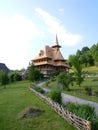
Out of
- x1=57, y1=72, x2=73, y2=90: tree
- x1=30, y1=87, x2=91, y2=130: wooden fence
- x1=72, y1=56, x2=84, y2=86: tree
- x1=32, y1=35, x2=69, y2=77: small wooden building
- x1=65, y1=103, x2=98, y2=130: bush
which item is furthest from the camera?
x1=32, y1=35, x2=69, y2=77: small wooden building

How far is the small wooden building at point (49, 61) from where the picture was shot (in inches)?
3479

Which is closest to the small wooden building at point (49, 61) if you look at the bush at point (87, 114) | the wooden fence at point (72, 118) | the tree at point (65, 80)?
the tree at point (65, 80)

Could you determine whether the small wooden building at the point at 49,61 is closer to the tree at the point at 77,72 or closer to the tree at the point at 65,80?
the tree at the point at 77,72

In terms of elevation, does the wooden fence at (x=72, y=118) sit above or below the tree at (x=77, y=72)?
below

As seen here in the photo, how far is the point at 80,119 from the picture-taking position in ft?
54.7

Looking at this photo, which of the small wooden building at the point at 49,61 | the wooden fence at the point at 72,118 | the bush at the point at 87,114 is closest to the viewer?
the wooden fence at the point at 72,118

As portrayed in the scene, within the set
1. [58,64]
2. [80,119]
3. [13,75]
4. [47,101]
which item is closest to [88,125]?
[80,119]

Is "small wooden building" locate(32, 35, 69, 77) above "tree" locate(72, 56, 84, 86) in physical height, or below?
above

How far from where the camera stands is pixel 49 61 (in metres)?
90.8

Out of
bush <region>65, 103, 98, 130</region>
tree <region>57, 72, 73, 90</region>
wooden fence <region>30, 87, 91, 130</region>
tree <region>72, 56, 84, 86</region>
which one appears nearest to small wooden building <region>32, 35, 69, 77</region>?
tree <region>72, 56, 84, 86</region>

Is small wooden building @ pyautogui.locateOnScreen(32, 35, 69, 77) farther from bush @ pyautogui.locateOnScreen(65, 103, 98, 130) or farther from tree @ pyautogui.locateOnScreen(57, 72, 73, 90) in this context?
bush @ pyautogui.locateOnScreen(65, 103, 98, 130)

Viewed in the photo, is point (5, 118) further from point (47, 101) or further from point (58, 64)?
point (58, 64)

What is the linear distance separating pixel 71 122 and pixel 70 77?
90.2 feet

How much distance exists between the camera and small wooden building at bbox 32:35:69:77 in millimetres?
88375
